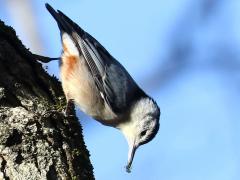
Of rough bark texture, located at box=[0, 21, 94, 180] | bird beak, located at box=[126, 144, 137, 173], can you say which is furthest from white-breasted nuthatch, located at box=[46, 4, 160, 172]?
rough bark texture, located at box=[0, 21, 94, 180]

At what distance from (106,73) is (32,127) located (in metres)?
1.91

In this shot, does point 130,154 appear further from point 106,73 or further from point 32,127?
point 32,127

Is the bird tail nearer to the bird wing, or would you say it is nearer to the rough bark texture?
the bird wing

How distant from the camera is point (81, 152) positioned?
2.71m

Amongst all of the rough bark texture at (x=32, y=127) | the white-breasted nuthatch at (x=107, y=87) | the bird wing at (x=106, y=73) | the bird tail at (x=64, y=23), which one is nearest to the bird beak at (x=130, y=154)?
the white-breasted nuthatch at (x=107, y=87)

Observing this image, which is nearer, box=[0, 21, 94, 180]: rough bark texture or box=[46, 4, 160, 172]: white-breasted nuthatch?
box=[0, 21, 94, 180]: rough bark texture

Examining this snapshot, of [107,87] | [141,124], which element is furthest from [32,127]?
[141,124]

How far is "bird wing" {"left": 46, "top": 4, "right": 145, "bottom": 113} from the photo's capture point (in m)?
4.33

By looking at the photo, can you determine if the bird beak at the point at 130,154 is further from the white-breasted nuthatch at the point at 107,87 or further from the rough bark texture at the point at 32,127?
the rough bark texture at the point at 32,127

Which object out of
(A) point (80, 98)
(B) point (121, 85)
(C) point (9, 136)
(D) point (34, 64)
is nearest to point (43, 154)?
(C) point (9, 136)

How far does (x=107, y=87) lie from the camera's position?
171 inches

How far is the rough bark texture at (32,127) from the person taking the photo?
7.70ft

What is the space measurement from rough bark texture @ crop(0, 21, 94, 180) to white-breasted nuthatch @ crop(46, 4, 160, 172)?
101 centimetres

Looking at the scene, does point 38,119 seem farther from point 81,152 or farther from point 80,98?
point 80,98
